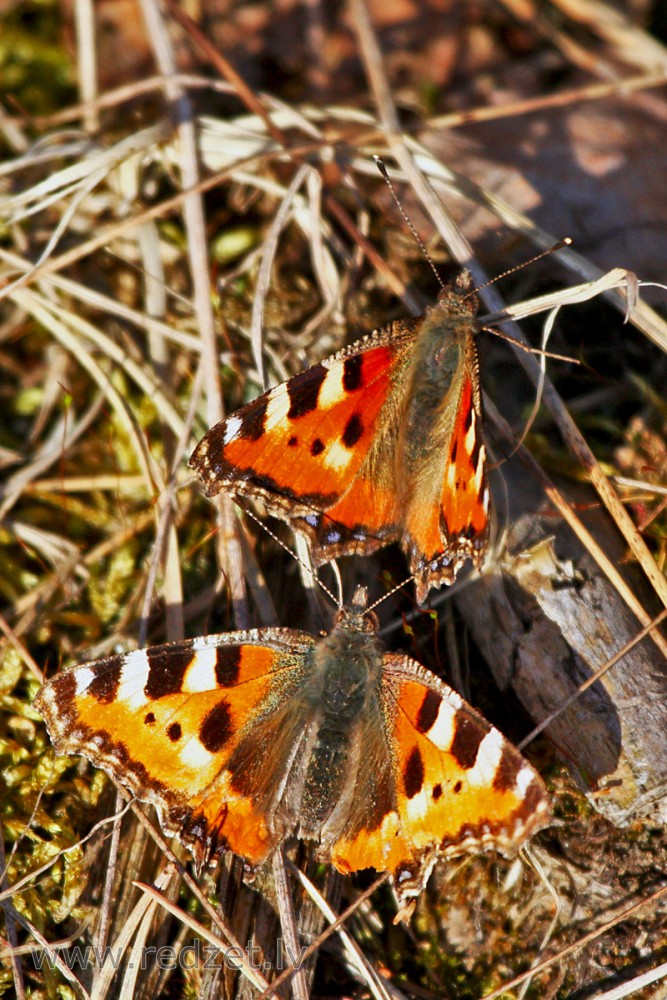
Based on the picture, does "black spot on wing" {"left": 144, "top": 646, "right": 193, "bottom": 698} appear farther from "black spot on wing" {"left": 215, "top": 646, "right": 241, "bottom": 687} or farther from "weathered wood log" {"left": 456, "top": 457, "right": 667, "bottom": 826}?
"weathered wood log" {"left": 456, "top": 457, "right": 667, "bottom": 826}

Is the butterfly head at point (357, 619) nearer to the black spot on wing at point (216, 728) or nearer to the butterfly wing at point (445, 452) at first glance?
the butterfly wing at point (445, 452)

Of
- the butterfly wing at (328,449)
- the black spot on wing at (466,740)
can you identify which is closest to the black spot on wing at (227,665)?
the butterfly wing at (328,449)

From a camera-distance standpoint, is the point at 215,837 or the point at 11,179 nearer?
the point at 215,837

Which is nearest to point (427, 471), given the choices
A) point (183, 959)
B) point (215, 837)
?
point (215, 837)

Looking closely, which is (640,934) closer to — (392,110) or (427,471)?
(427,471)

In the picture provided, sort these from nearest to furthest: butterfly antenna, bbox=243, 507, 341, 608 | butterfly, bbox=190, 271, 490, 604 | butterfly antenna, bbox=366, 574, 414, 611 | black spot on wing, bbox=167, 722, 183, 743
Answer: black spot on wing, bbox=167, 722, 183, 743 → butterfly, bbox=190, 271, 490, 604 → butterfly antenna, bbox=366, 574, 414, 611 → butterfly antenna, bbox=243, 507, 341, 608

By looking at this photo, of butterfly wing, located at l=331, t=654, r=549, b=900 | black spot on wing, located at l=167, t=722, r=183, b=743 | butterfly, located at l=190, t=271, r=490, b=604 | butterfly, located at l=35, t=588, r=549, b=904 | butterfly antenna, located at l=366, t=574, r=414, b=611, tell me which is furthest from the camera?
butterfly antenna, located at l=366, t=574, r=414, b=611

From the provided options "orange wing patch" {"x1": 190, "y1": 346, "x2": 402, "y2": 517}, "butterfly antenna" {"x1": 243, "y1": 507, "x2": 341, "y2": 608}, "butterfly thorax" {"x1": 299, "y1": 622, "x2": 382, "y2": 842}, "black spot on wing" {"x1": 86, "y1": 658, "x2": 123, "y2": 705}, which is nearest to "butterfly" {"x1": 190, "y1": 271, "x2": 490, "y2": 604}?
"orange wing patch" {"x1": 190, "y1": 346, "x2": 402, "y2": 517}
